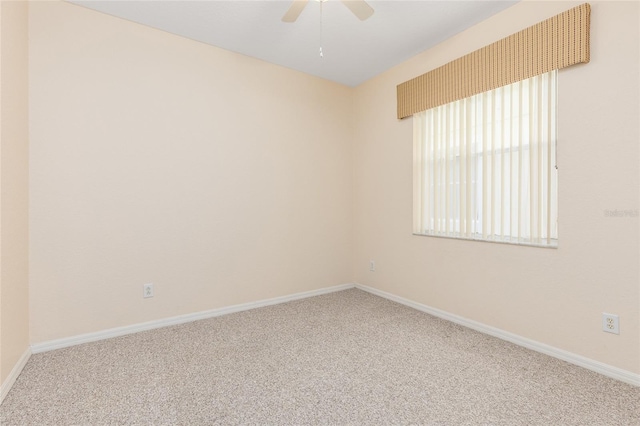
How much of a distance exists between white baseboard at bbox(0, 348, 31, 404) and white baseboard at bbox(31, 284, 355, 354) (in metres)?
0.12

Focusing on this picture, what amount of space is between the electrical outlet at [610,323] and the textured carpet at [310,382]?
11.5 inches

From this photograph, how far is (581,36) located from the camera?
192 centimetres

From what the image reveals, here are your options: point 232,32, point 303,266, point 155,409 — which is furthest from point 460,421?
point 232,32

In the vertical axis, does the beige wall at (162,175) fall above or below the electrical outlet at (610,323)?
above

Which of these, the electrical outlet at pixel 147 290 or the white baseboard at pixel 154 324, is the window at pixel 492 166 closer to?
the white baseboard at pixel 154 324

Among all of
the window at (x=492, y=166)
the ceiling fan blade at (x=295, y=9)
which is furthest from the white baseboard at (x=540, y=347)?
the ceiling fan blade at (x=295, y=9)

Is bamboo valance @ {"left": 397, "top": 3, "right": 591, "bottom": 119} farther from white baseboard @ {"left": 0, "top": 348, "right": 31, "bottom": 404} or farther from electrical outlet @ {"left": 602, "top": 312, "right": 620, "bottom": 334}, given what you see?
white baseboard @ {"left": 0, "top": 348, "right": 31, "bottom": 404}

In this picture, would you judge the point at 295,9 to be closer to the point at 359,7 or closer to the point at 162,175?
the point at 359,7

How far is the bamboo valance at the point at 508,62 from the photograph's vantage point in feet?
6.40

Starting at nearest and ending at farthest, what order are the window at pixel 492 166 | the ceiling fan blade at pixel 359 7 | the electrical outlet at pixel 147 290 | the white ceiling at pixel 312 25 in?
1. the ceiling fan blade at pixel 359 7
2. the window at pixel 492 166
3. the white ceiling at pixel 312 25
4. the electrical outlet at pixel 147 290

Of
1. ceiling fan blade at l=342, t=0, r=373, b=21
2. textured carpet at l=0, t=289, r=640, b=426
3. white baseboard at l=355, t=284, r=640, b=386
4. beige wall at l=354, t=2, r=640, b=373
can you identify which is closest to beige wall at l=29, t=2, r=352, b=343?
textured carpet at l=0, t=289, r=640, b=426

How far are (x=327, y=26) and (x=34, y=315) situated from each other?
3.15 metres

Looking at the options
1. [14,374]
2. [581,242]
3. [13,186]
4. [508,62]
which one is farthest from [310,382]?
[508,62]

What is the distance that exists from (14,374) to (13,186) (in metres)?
1.13
